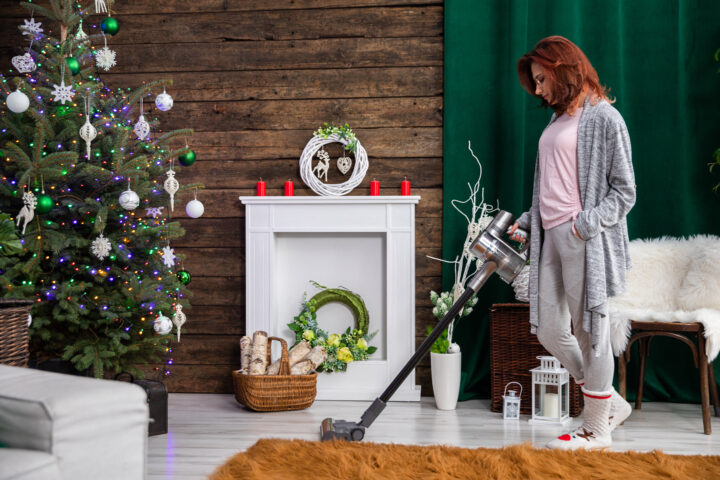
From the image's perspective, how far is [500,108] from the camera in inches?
134

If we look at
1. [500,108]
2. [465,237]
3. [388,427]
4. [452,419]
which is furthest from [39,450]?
[500,108]

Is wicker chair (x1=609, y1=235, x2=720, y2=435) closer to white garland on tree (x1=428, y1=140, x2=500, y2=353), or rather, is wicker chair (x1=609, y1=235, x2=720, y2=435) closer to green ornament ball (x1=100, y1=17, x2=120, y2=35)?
white garland on tree (x1=428, y1=140, x2=500, y2=353)

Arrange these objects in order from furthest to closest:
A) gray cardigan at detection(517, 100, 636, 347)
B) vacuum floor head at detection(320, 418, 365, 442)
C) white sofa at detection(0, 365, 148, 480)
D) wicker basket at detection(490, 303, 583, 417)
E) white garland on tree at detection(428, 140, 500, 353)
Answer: white garland on tree at detection(428, 140, 500, 353) → wicker basket at detection(490, 303, 583, 417) → vacuum floor head at detection(320, 418, 365, 442) → gray cardigan at detection(517, 100, 636, 347) → white sofa at detection(0, 365, 148, 480)

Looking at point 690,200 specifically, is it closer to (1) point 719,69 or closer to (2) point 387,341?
(1) point 719,69

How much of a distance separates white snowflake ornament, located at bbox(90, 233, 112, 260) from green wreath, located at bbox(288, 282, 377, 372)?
113 centimetres

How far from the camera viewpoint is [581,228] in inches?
91.7

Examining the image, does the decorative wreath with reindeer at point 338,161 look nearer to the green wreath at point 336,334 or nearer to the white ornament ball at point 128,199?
the green wreath at point 336,334

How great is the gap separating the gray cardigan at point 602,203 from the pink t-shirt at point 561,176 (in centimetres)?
3

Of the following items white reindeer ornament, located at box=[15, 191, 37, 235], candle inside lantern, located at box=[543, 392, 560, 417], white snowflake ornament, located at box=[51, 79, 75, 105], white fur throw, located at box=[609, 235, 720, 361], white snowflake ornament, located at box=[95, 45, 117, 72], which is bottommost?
candle inside lantern, located at box=[543, 392, 560, 417]

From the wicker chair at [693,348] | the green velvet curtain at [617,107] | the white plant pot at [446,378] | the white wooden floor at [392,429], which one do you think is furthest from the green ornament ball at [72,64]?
the wicker chair at [693,348]

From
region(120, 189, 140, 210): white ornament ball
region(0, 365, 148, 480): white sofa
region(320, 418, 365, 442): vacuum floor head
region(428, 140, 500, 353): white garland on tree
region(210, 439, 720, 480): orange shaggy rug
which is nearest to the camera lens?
region(0, 365, 148, 480): white sofa

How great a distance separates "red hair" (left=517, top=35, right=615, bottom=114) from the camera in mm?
2404

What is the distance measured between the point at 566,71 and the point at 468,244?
42.6 inches

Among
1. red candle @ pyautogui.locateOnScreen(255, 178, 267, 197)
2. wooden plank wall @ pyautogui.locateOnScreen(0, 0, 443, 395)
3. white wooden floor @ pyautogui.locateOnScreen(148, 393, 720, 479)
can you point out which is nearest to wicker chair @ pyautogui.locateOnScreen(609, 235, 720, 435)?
white wooden floor @ pyautogui.locateOnScreen(148, 393, 720, 479)
